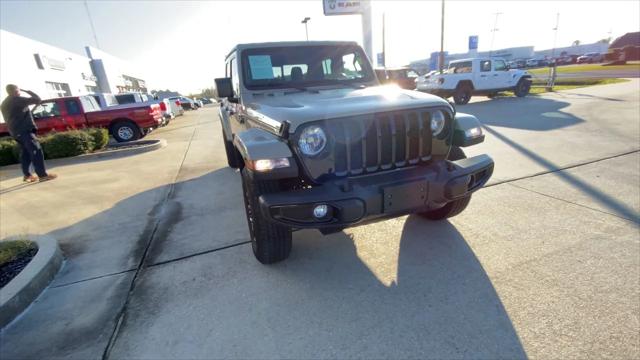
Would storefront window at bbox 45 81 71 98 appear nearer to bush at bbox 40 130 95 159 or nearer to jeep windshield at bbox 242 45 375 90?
bush at bbox 40 130 95 159

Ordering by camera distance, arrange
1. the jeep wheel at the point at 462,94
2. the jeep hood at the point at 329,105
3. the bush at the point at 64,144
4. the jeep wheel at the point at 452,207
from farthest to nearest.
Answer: the jeep wheel at the point at 462,94, the bush at the point at 64,144, the jeep wheel at the point at 452,207, the jeep hood at the point at 329,105

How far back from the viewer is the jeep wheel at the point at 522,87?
1436 centimetres

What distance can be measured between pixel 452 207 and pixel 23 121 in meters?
7.59

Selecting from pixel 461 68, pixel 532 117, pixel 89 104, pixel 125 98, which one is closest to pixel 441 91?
pixel 461 68

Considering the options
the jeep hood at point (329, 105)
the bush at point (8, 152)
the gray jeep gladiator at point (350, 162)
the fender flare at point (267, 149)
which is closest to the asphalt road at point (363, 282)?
the gray jeep gladiator at point (350, 162)

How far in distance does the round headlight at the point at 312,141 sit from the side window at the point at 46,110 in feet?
39.4

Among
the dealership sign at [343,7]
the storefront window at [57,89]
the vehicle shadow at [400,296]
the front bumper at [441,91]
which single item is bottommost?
the vehicle shadow at [400,296]

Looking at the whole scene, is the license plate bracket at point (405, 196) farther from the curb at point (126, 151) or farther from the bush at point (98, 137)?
the bush at point (98, 137)

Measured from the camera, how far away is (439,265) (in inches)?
107

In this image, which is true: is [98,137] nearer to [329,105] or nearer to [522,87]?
[329,105]

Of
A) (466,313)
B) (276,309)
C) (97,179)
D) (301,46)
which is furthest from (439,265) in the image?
(97,179)

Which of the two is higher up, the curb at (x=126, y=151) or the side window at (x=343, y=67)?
the side window at (x=343, y=67)

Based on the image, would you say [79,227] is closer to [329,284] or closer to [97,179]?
[97,179]

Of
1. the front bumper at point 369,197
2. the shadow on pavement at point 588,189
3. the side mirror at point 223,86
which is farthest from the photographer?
the side mirror at point 223,86
